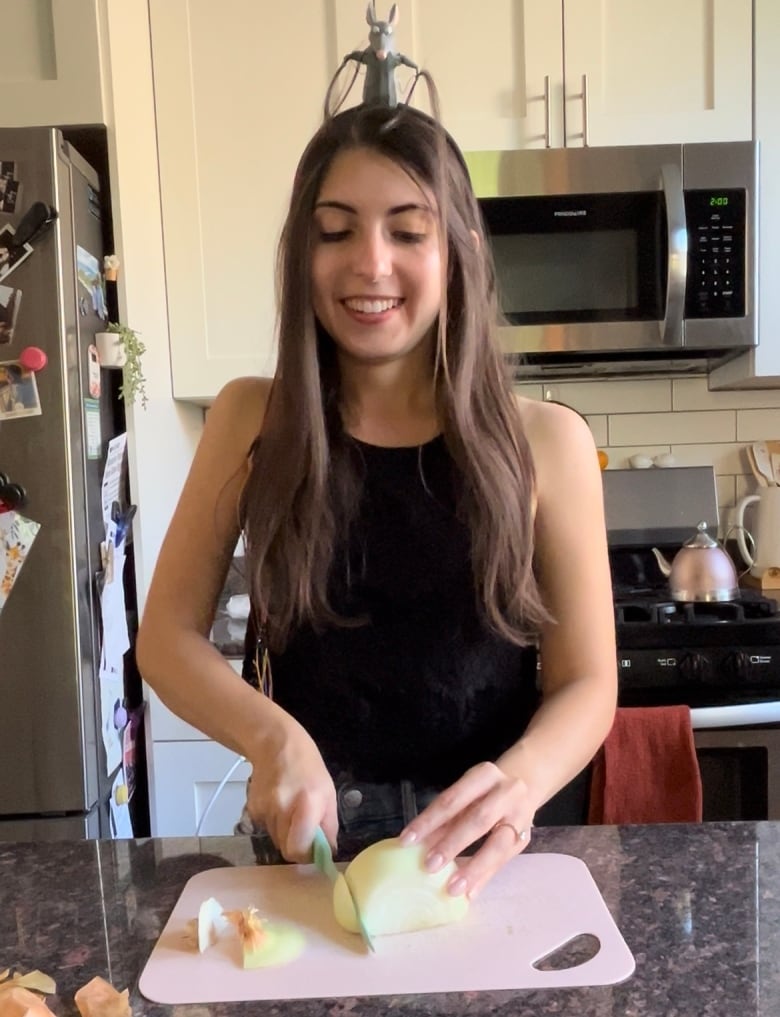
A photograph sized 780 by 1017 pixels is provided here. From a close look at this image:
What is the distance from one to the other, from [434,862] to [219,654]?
0.33 m

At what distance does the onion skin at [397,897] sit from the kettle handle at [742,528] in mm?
1577

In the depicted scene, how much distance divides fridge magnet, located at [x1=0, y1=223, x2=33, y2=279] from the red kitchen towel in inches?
45.5

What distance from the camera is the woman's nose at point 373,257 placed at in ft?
2.77

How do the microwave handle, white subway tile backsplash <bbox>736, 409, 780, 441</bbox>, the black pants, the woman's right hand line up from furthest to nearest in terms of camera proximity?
white subway tile backsplash <bbox>736, 409, 780, 441</bbox>, the microwave handle, the black pants, the woman's right hand

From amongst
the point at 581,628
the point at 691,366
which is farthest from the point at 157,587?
the point at 691,366

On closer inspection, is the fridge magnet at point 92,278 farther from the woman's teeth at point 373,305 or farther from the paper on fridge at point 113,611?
the woman's teeth at point 373,305

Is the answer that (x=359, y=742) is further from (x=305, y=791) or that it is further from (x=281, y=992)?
(x=281, y=992)

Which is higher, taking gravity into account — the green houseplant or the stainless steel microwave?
the stainless steel microwave

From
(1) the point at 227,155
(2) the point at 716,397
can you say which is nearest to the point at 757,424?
(2) the point at 716,397

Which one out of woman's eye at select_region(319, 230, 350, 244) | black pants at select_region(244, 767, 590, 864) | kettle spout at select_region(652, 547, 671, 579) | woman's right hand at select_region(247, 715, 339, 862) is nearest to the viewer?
woman's right hand at select_region(247, 715, 339, 862)

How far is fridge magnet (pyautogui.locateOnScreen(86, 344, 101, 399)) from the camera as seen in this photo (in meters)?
1.51

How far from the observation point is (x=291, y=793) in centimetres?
67

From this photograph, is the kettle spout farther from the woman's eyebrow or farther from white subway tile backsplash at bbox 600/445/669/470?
the woman's eyebrow

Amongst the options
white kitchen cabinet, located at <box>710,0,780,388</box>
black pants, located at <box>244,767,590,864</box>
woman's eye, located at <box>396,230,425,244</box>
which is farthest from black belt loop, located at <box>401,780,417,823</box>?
white kitchen cabinet, located at <box>710,0,780,388</box>
